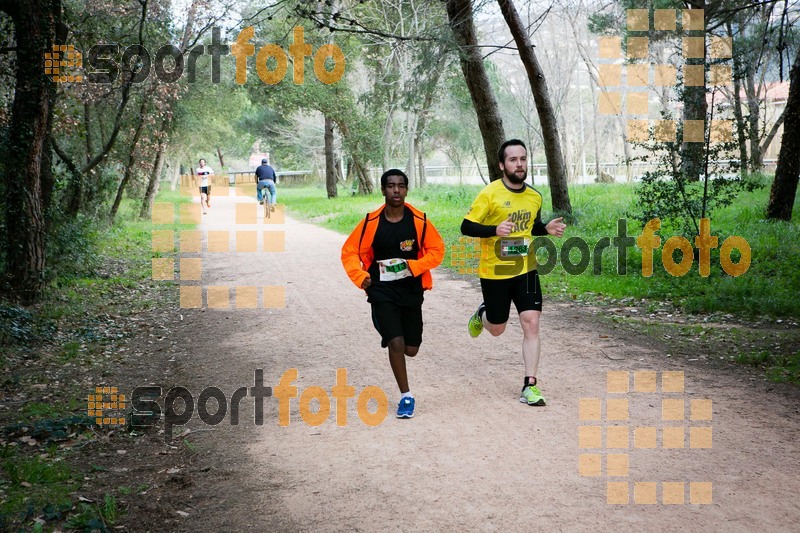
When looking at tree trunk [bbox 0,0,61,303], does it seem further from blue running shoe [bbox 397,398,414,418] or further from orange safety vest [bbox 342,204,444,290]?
blue running shoe [bbox 397,398,414,418]

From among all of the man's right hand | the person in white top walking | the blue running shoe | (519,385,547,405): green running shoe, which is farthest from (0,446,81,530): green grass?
the person in white top walking

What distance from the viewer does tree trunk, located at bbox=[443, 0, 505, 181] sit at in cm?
1450

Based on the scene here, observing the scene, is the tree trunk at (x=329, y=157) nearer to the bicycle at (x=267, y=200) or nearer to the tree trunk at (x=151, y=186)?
the tree trunk at (x=151, y=186)

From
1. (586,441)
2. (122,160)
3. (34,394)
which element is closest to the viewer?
(586,441)

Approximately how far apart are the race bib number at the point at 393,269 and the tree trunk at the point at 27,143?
714cm

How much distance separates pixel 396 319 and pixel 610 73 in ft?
110

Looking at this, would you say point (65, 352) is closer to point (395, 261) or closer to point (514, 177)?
point (395, 261)

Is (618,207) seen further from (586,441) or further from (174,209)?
(174,209)

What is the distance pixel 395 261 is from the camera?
589cm

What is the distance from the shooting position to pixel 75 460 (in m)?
5.61

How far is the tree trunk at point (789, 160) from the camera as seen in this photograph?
1420 centimetres

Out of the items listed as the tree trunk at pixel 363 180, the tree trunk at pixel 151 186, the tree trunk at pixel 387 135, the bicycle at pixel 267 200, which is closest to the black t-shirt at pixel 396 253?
the bicycle at pixel 267 200

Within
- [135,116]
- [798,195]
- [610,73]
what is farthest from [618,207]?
[610,73]

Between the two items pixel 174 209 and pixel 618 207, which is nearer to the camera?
pixel 618 207
